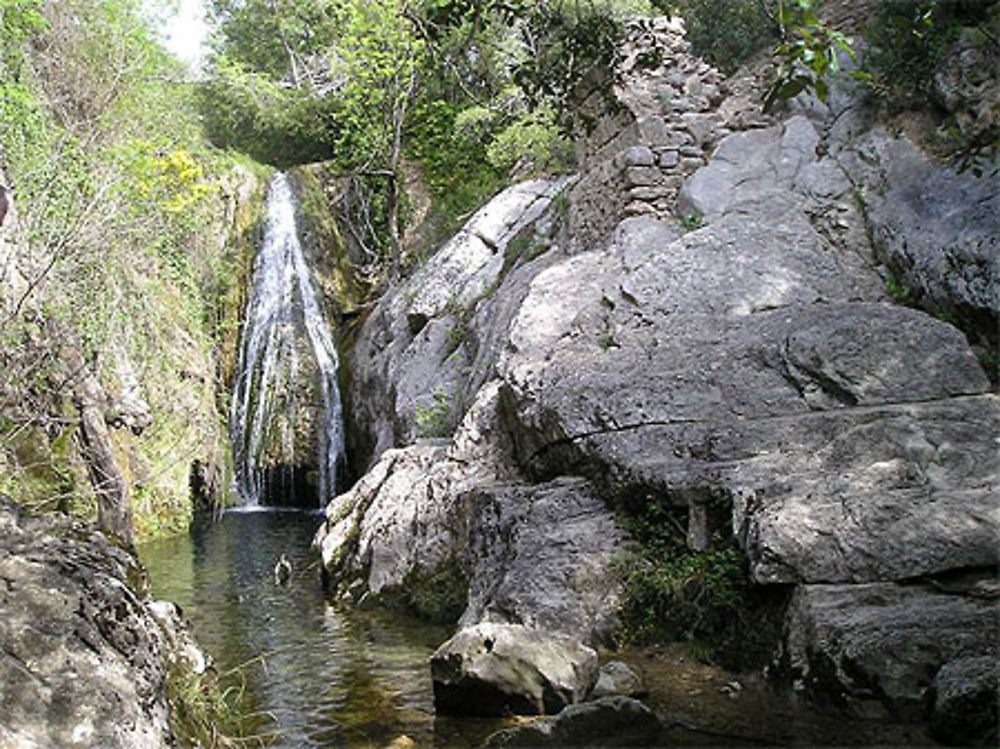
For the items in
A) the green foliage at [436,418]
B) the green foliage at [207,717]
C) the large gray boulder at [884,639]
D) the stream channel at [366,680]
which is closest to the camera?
the green foliage at [207,717]

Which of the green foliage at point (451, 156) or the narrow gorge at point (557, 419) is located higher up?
the green foliage at point (451, 156)

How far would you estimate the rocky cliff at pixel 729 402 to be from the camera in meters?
4.61

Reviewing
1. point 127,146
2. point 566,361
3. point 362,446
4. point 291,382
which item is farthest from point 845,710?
point 291,382

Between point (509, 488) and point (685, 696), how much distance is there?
2621 mm

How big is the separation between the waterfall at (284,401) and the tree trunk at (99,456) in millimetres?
6895

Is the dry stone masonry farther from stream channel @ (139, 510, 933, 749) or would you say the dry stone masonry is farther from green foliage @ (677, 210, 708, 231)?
stream channel @ (139, 510, 933, 749)

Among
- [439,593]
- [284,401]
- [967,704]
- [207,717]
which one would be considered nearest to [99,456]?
[439,593]

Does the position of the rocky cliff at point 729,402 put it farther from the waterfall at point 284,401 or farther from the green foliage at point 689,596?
the waterfall at point 284,401

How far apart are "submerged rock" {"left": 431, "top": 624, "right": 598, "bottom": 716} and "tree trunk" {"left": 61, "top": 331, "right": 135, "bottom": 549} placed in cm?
418

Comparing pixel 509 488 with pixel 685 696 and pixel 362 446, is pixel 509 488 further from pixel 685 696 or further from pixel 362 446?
pixel 362 446

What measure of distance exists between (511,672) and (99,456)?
16.5ft

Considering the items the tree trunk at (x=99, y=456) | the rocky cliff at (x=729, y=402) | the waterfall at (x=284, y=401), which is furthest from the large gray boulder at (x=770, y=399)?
the waterfall at (x=284, y=401)

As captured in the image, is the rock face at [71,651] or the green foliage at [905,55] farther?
the green foliage at [905,55]

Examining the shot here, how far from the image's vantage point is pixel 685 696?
4.62 m
